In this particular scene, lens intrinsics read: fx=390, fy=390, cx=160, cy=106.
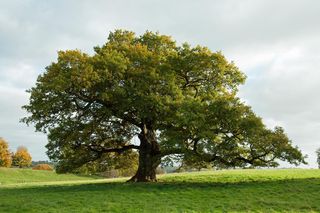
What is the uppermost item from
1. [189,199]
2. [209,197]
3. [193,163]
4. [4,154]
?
[4,154]

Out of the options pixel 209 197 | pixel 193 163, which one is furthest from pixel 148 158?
pixel 209 197

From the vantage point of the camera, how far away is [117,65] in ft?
112

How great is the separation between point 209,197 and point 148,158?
475 inches

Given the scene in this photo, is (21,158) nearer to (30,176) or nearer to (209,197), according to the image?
(30,176)

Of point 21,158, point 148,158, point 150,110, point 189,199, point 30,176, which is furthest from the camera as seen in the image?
point 21,158

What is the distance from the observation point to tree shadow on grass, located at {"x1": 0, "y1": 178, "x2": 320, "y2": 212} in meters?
22.6

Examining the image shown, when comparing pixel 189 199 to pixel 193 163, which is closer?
pixel 189 199

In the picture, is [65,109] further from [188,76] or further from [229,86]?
[229,86]

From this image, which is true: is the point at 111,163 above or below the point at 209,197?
above

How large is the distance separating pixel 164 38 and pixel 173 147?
13.2m

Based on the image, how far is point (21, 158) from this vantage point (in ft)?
384

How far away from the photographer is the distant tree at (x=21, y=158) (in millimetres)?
117175

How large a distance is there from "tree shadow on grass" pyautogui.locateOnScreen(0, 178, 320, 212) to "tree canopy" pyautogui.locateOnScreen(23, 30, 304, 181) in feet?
11.2

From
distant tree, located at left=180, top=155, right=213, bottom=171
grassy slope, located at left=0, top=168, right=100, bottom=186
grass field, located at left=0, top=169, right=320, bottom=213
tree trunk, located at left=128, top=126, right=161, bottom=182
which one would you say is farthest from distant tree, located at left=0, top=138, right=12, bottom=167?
grass field, located at left=0, top=169, right=320, bottom=213
